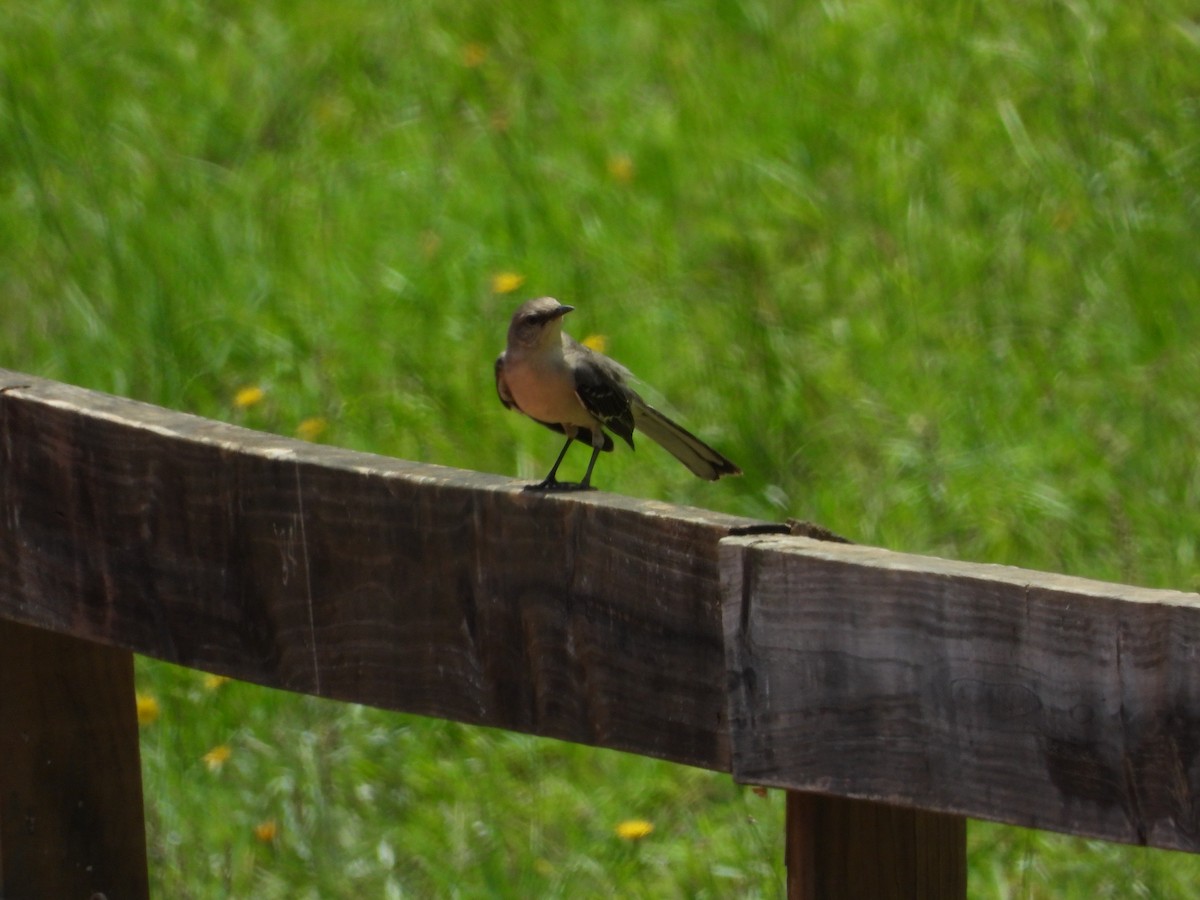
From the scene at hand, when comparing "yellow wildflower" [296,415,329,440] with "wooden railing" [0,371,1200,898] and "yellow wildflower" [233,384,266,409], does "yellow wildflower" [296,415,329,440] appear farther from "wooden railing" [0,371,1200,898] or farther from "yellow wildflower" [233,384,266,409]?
"wooden railing" [0,371,1200,898]

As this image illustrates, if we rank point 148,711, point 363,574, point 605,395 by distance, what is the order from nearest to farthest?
1. point 363,574
2. point 605,395
3. point 148,711

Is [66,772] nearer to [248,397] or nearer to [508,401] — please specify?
[508,401]

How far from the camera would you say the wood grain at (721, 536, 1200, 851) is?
1.67m

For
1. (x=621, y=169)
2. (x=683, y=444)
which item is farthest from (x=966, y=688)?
(x=621, y=169)

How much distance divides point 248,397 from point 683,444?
258cm

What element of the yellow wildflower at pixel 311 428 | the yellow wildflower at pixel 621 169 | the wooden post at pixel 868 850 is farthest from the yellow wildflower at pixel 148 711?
the wooden post at pixel 868 850

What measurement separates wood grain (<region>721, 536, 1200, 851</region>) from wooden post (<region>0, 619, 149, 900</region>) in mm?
1379

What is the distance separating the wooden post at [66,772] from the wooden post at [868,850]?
138 centimetres

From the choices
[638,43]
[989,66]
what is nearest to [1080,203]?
[989,66]

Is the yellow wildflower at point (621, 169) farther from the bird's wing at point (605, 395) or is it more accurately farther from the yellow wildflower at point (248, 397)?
the bird's wing at point (605, 395)

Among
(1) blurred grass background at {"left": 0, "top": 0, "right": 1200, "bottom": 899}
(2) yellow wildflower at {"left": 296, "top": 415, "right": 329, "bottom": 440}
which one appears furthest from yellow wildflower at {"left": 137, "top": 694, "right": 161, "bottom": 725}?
(2) yellow wildflower at {"left": 296, "top": 415, "right": 329, "bottom": 440}

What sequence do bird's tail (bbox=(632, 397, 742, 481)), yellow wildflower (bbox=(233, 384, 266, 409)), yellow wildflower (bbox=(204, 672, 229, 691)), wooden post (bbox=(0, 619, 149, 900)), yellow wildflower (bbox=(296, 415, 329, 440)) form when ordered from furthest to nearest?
yellow wildflower (bbox=(233, 384, 266, 409))
yellow wildflower (bbox=(296, 415, 329, 440))
yellow wildflower (bbox=(204, 672, 229, 691))
bird's tail (bbox=(632, 397, 742, 481))
wooden post (bbox=(0, 619, 149, 900))

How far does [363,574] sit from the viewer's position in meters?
2.51

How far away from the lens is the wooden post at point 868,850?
6.81 ft
